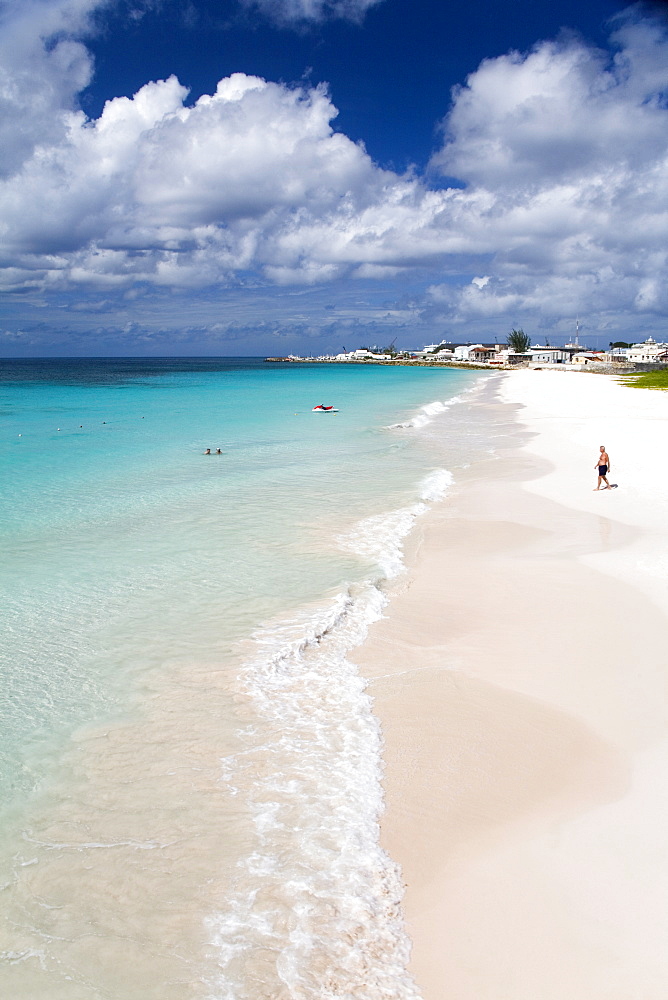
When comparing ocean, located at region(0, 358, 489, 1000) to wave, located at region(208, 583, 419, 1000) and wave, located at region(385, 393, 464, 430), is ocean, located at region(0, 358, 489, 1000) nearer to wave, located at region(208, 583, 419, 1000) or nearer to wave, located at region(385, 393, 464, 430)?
wave, located at region(208, 583, 419, 1000)

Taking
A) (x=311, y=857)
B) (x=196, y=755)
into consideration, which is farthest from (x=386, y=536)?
(x=311, y=857)

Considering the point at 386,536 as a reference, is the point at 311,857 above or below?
below

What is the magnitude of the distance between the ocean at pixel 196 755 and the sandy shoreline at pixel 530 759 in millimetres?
396

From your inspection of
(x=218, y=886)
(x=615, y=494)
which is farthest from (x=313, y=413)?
(x=218, y=886)

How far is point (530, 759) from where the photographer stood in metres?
6.61

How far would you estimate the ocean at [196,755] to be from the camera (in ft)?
15.1

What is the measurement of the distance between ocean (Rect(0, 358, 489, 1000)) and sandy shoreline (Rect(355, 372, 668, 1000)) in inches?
15.6

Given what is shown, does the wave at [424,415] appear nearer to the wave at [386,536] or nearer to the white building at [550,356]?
the wave at [386,536]

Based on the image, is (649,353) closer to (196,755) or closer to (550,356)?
(550,356)

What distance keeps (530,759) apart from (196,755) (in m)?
3.48

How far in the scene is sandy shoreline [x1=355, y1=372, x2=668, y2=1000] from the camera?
177 inches

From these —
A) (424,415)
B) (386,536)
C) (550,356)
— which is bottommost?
(386,536)

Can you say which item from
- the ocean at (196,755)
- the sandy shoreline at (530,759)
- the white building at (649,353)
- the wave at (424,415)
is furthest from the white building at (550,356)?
the sandy shoreline at (530,759)

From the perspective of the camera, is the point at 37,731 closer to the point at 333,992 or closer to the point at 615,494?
the point at 333,992
